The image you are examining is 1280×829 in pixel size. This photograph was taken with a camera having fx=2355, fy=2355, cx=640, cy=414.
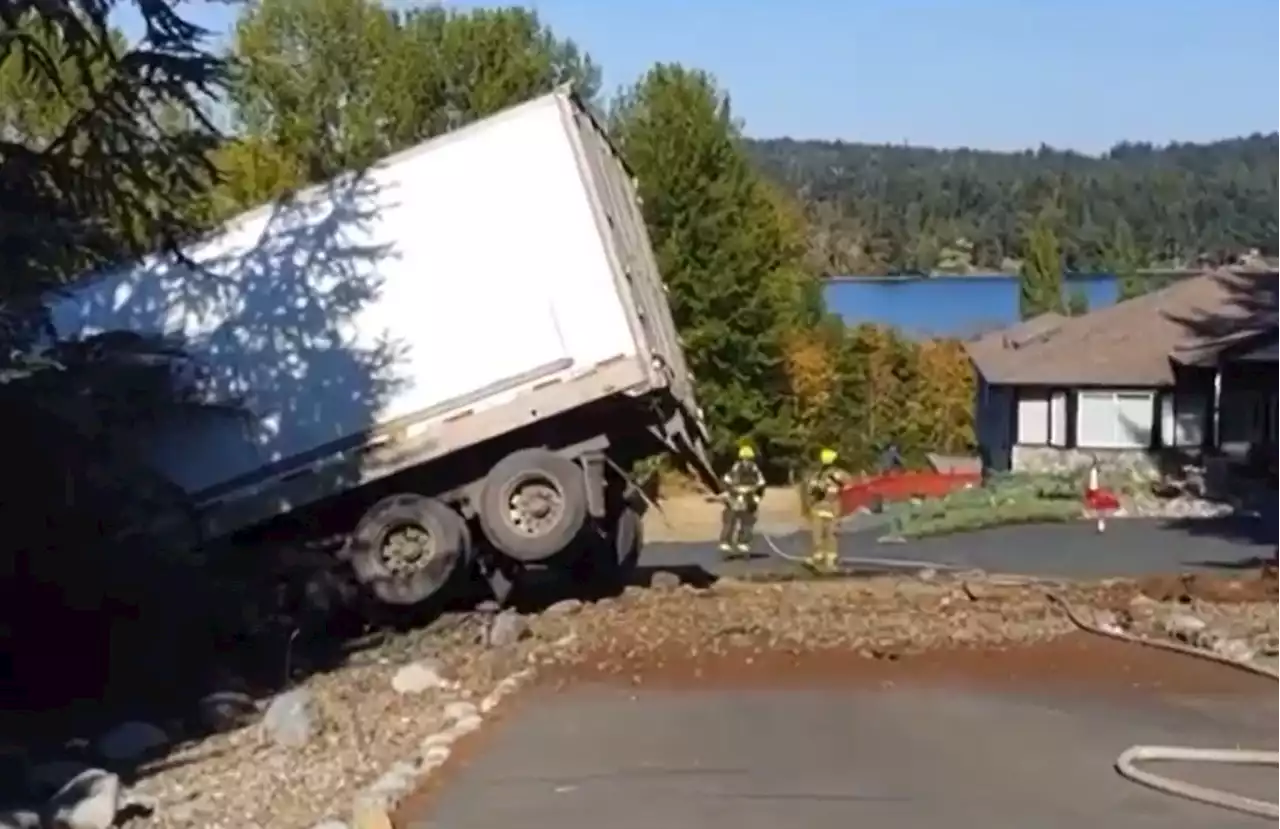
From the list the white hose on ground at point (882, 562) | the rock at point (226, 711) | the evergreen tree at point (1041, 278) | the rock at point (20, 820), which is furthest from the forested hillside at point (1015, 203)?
the rock at point (20, 820)

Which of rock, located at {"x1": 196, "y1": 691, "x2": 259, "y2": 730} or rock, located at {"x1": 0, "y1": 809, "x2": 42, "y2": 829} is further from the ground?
rock, located at {"x1": 0, "y1": 809, "x2": 42, "y2": 829}

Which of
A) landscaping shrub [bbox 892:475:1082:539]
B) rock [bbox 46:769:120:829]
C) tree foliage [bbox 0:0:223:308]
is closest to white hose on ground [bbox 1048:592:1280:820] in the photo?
rock [bbox 46:769:120:829]

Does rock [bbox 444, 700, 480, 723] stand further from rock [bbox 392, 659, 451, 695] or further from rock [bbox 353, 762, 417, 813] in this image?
rock [bbox 353, 762, 417, 813]

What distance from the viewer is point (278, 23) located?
203 ft

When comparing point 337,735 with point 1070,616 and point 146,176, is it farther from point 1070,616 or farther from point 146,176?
point 1070,616

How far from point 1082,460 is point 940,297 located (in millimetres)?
85143

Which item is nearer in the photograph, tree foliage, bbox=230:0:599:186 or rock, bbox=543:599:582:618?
rock, bbox=543:599:582:618

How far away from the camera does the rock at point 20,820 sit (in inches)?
428

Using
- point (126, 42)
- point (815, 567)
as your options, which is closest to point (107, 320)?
point (126, 42)

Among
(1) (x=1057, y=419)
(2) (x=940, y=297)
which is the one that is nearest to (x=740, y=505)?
(1) (x=1057, y=419)

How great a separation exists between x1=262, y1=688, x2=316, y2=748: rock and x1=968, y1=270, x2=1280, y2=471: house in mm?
38609

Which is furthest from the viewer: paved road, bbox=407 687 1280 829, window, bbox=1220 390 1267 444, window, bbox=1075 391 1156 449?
window, bbox=1075 391 1156 449

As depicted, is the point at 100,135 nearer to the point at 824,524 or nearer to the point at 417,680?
the point at 417,680

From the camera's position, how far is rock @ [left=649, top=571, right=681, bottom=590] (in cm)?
2164
